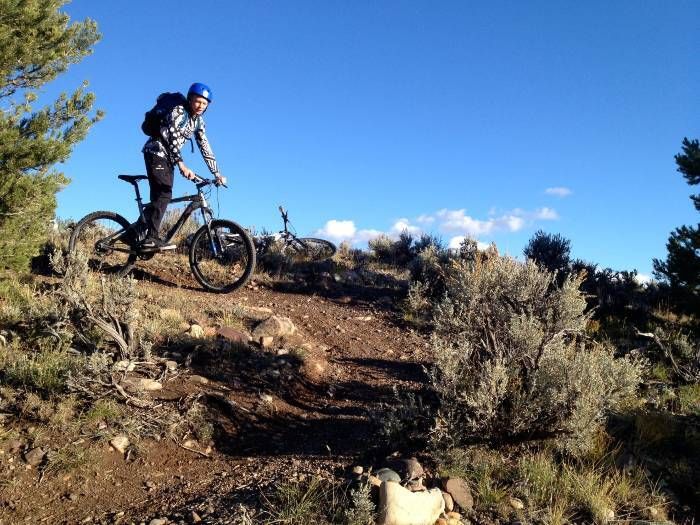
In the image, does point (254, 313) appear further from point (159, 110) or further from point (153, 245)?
point (159, 110)

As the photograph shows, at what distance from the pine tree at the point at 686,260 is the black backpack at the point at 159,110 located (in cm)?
816

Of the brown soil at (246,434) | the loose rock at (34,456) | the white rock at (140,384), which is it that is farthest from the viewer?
A: the white rock at (140,384)

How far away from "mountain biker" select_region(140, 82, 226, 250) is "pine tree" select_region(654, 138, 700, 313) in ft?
24.5

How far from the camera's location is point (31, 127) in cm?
703

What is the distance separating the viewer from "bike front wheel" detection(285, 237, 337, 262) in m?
12.2

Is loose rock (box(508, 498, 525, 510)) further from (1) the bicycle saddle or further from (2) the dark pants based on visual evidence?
(1) the bicycle saddle

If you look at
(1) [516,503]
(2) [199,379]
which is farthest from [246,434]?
(1) [516,503]

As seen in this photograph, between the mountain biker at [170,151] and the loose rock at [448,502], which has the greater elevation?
the mountain biker at [170,151]

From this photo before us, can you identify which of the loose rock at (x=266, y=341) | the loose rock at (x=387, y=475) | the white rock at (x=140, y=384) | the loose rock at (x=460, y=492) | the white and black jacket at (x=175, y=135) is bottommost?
the loose rock at (x=460, y=492)

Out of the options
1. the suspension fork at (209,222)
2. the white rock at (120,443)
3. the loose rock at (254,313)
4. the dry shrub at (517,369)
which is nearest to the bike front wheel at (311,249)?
the suspension fork at (209,222)

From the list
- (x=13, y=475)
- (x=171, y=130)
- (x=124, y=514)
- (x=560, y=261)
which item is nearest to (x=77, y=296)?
(x=13, y=475)

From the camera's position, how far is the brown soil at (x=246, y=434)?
3600 millimetres

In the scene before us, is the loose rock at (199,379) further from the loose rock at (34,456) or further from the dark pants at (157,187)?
the dark pants at (157,187)

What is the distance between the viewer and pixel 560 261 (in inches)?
445
